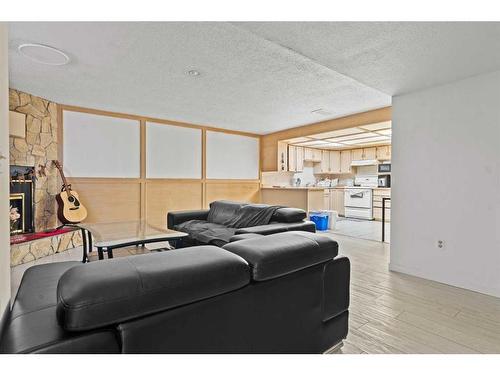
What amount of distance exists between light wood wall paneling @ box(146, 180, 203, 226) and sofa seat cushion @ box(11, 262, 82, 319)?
392cm

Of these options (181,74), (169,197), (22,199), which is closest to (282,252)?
(181,74)

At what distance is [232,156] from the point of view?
6.70m

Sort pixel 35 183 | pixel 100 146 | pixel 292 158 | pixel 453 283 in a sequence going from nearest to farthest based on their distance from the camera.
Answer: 1. pixel 453 283
2. pixel 35 183
3. pixel 100 146
4. pixel 292 158

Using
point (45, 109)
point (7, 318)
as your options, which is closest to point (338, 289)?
point (7, 318)

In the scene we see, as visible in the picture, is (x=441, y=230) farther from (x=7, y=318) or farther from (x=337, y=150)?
(x=337, y=150)

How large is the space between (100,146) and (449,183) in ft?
17.0

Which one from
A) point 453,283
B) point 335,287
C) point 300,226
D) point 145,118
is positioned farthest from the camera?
point 145,118

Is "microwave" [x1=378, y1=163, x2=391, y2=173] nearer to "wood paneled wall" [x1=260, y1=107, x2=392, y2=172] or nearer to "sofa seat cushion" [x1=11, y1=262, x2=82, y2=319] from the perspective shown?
"wood paneled wall" [x1=260, y1=107, x2=392, y2=172]

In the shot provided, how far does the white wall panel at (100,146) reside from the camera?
451 cm

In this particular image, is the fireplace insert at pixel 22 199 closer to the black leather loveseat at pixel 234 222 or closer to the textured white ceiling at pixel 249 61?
the textured white ceiling at pixel 249 61

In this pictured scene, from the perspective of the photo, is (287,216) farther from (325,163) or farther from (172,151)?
(325,163)

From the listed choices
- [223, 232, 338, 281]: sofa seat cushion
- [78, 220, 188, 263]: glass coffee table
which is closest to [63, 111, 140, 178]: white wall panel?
[78, 220, 188, 263]: glass coffee table

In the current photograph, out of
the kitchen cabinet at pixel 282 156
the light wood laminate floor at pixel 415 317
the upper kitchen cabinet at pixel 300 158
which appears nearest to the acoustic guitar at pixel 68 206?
the light wood laminate floor at pixel 415 317

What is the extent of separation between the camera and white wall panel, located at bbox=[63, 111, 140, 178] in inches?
177
